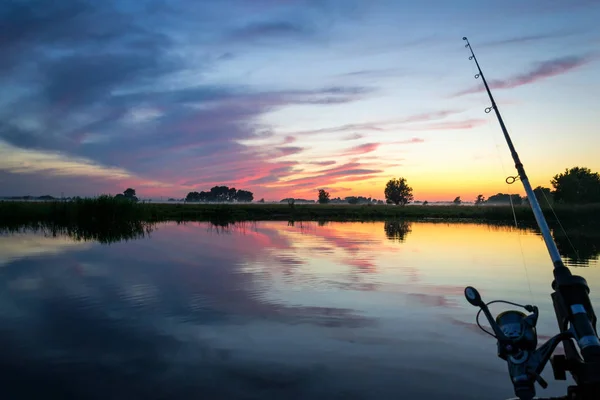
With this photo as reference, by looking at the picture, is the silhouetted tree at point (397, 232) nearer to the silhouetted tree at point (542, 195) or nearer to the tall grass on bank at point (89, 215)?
the silhouetted tree at point (542, 195)

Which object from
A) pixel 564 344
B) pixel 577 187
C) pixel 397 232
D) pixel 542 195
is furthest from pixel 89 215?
pixel 577 187

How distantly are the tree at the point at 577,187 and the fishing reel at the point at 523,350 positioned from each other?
94.8 meters

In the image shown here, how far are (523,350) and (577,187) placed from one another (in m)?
99.7

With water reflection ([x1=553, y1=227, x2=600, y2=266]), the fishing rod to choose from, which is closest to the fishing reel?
the fishing rod

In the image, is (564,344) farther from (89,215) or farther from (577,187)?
(577,187)

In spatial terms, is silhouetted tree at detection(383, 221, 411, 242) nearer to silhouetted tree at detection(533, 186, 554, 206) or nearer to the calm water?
silhouetted tree at detection(533, 186, 554, 206)

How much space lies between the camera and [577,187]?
9056 cm

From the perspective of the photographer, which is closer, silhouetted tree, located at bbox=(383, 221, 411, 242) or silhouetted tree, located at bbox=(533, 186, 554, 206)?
silhouetted tree, located at bbox=(533, 186, 554, 206)

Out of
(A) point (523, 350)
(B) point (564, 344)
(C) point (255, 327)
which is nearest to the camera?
(A) point (523, 350)

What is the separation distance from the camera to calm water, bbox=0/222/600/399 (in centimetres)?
758

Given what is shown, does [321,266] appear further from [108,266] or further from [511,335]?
[511,335]

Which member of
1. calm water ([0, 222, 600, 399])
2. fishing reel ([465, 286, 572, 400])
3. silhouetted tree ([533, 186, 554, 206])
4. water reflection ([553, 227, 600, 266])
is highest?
silhouetted tree ([533, 186, 554, 206])

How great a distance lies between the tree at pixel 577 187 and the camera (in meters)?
87.9

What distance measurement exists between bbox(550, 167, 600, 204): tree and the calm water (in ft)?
250
